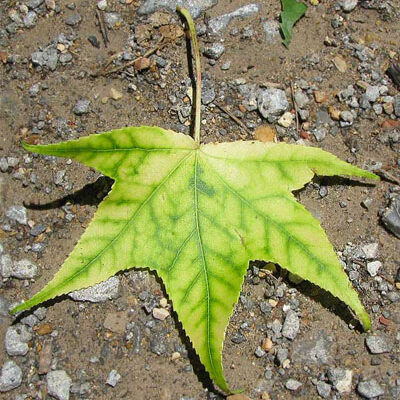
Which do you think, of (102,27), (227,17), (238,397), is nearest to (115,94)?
(102,27)

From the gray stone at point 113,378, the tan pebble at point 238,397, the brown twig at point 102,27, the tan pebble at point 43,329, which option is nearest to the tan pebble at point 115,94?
the brown twig at point 102,27

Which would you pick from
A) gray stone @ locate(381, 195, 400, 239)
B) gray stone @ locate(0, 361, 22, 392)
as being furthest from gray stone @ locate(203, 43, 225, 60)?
gray stone @ locate(0, 361, 22, 392)

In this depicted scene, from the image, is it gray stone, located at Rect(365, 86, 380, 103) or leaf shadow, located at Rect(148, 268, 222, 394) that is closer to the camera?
leaf shadow, located at Rect(148, 268, 222, 394)

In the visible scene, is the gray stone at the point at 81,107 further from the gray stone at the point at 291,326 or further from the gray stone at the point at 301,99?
the gray stone at the point at 291,326

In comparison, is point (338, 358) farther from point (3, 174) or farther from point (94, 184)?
point (3, 174)

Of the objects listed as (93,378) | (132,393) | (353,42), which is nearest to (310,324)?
(132,393)

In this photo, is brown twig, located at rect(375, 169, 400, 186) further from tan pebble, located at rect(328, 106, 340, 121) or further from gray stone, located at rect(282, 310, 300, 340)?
gray stone, located at rect(282, 310, 300, 340)

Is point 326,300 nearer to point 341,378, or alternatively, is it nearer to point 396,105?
point 341,378
